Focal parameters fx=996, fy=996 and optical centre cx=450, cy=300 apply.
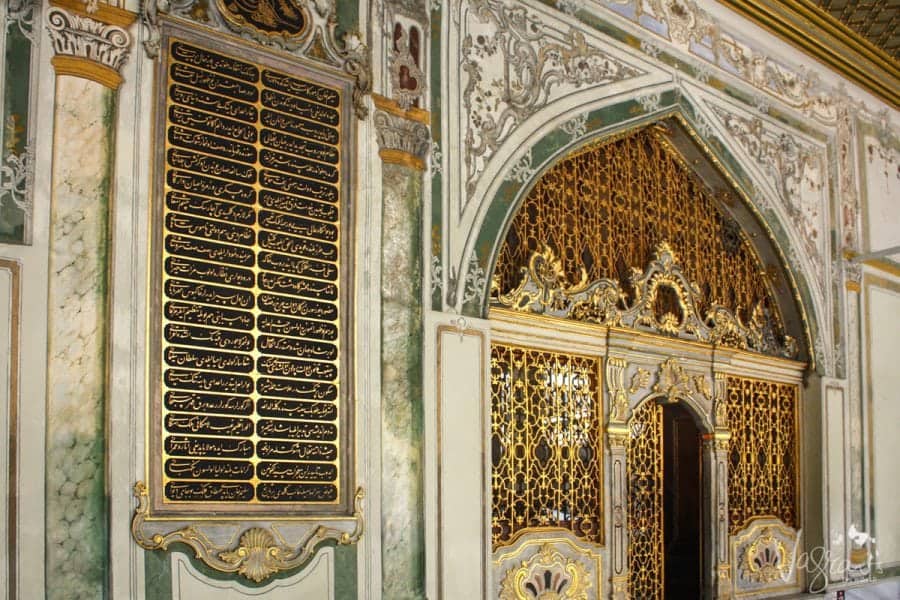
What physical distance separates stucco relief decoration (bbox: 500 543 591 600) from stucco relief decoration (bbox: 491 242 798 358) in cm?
129

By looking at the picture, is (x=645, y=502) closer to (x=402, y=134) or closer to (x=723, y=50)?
(x=402, y=134)

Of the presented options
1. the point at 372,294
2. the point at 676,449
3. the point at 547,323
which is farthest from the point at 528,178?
the point at 676,449

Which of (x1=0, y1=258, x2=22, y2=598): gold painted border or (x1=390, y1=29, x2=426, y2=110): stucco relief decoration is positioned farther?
(x1=390, y1=29, x2=426, y2=110): stucco relief decoration

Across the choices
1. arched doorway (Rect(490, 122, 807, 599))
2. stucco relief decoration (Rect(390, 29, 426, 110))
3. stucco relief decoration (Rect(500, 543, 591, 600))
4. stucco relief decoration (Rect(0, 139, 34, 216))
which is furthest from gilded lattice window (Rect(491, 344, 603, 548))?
stucco relief decoration (Rect(0, 139, 34, 216))

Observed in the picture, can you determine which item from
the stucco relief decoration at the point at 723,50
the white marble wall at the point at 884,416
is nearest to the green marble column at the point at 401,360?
the stucco relief decoration at the point at 723,50

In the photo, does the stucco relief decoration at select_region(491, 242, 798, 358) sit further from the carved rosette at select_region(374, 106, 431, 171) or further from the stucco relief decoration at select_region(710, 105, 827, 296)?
the carved rosette at select_region(374, 106, 431, 171)

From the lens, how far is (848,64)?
767cm

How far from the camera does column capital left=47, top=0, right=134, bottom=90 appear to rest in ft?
11.6

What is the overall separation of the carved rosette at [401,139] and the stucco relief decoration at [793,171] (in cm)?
271

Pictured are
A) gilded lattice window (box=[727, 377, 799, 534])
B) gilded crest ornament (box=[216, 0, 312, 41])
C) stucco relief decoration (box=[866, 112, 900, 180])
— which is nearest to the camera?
gilded crest ornament (box=[216, 0, 312, 41])

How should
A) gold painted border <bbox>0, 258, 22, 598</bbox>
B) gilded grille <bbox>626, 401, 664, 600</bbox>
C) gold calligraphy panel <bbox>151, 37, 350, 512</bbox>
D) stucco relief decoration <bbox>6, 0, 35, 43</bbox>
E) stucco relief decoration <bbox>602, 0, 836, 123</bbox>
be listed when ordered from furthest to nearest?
stucco relief decoration <bbox>602, 0, 836, 123</bbox> → gilded grille <bbox>626, 401, 664, 600</bbox> → gold calligraphy panel <bbox>151, 37, 350, 512</bbox> → stucco relief decoration <bbox>6, 0, 35, 43</bbox> → gold painted border <bbox>0, 258, 22, 598</bbox>

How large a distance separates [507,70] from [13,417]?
9.86 feet

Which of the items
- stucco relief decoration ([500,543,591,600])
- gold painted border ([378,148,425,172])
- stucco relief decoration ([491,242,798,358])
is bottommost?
stucco relief decoration ([500,543,591,600])

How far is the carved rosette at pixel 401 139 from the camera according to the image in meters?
4.48
